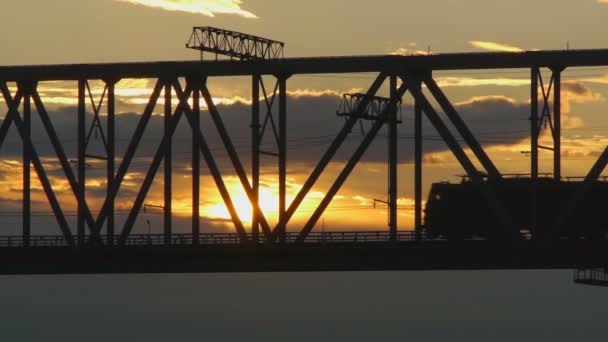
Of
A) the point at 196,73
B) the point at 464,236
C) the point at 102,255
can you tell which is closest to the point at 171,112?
the point at 196,73

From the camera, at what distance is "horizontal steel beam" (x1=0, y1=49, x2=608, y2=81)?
110688 millimetres

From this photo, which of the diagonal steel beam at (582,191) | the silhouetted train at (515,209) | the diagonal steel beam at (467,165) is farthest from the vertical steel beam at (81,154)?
the diagonal steel beam at (582,191)

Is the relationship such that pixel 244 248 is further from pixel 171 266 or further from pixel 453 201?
pixel 453 201

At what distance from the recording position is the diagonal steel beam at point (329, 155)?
111062 millimetres

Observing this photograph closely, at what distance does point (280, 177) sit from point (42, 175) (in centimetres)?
1445

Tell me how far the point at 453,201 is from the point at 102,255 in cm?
2183

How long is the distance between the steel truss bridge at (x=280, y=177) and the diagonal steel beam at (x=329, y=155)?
0.18ft

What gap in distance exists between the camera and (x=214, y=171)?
375ft

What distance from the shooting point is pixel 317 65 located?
114688mm

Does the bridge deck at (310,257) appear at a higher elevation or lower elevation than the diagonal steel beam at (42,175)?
lower

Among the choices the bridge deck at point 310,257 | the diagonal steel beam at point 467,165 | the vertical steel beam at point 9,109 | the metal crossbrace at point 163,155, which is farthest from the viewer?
the vertical steel beam at point 9,109

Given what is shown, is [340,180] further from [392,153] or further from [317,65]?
[317,65]

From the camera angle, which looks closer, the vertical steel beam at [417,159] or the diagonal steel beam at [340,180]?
the diagonal steel beam at [340,180]

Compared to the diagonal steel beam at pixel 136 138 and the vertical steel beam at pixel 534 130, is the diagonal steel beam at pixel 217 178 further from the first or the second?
the vertical steel beam at pixel 534 130
